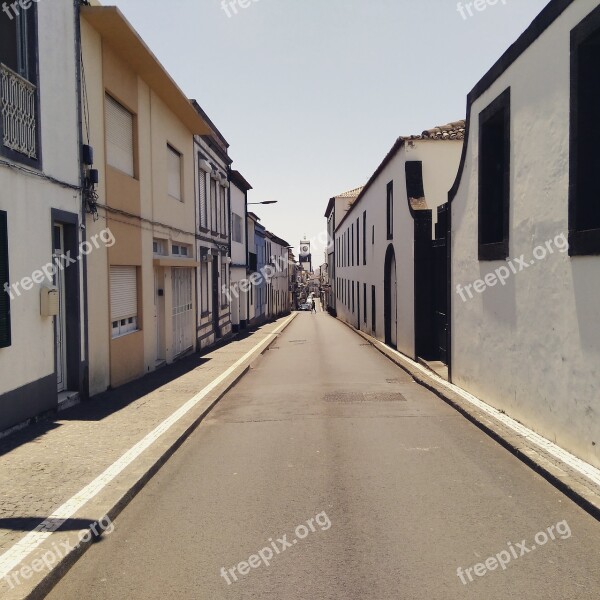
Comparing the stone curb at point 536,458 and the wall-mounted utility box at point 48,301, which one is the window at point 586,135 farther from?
the wall-mounted utility box at point 48,301

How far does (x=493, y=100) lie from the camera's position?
840 centimetres

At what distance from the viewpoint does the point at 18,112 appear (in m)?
7.21

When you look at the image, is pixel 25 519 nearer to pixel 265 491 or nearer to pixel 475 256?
pixel 265 491

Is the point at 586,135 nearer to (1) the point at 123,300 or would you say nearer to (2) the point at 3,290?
(2) the point at 3,290

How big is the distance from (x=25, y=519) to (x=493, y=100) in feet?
26.1

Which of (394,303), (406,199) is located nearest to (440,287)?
(406,199)

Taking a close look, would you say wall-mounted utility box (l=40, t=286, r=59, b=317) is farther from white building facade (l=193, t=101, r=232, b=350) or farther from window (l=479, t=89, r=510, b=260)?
white building facade (l=193, t=101, r=232, b=350)

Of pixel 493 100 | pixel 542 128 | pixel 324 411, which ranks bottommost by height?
pixel 324 411

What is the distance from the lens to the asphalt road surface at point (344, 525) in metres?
3.66

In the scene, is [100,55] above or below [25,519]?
above

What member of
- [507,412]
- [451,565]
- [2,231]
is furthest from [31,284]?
[507,412]

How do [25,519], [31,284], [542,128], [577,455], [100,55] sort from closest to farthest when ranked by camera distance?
[25,519], [577,455], [542,128], [31,284], [100,55]

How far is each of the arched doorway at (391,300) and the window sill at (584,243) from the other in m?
12.3

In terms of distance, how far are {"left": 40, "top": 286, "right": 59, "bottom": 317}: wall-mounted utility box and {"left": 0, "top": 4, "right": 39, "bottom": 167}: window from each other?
1.69 meters
